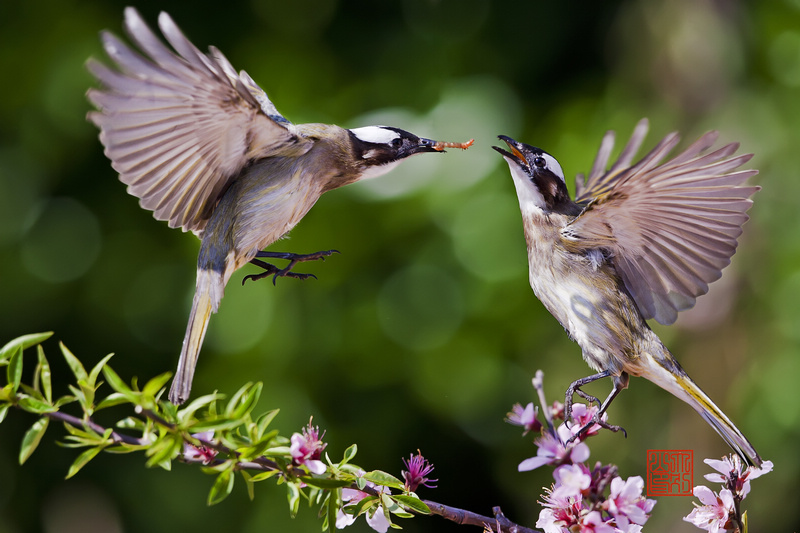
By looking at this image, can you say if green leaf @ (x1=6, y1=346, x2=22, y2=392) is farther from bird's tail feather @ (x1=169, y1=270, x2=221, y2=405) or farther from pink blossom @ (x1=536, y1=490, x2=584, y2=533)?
pink blossom @ (x1=536, y1=490, x2=584, y2=533)

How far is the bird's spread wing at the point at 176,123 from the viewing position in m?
0.68

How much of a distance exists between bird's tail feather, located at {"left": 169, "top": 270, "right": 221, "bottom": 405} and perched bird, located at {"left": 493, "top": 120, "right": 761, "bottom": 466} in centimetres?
35

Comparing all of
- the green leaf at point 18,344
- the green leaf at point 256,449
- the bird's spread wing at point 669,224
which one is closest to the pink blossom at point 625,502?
the bird's spread wing at point 669,224

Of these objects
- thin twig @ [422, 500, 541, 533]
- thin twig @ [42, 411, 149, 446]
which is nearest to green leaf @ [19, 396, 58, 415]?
thin twig @ [42, 411, 149, 446]

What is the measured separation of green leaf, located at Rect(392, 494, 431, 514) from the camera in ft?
2.54

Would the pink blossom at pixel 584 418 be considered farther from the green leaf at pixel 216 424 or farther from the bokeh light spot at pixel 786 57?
the bokeh light spot at pixel 786 57

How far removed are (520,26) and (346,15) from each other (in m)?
0.67

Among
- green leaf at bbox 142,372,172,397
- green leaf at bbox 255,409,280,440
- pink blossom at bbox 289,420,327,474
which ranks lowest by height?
pink blossom at bbox 289,420,327,474

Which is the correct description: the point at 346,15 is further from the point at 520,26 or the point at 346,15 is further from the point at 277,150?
the point at 277,150

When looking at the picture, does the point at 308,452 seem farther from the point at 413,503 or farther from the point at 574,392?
the point at 574,392

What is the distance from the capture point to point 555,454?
771 millimetres

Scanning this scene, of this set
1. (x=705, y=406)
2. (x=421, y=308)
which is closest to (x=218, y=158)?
(x=705, y=406)

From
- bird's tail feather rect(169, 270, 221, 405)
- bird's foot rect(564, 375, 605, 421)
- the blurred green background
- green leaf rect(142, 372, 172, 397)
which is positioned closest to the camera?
green leaf rect(142, 372, 172, 397)

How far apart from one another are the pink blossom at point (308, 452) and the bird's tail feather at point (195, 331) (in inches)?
4.4
